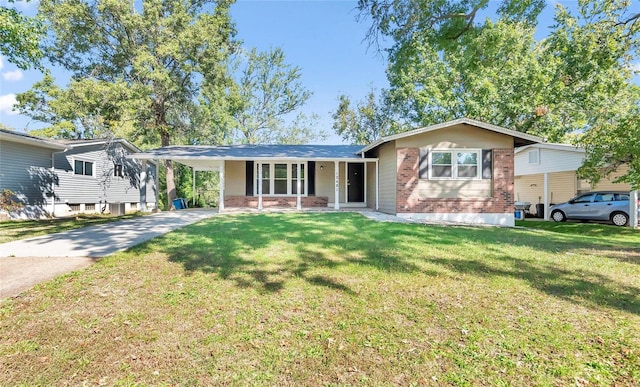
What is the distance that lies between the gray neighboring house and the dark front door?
35.4ft

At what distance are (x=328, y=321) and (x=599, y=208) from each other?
53.6 feet

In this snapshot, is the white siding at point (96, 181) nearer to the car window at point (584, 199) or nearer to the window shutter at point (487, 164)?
the window shutter at point (487, 164)

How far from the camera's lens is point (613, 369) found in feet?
7.93

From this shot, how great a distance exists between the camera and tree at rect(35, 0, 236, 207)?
17.8 m

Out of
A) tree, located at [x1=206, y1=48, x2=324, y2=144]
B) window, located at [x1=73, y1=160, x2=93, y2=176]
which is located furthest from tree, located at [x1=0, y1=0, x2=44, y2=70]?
tree, located at [x1=206, y1=48, x2=324, y2=144]

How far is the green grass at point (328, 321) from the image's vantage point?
240 centimetres

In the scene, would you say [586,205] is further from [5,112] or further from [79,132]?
[5,112]

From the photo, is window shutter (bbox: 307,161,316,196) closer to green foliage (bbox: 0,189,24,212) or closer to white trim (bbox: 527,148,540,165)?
green foliage (bbox: 0,189,24,212)

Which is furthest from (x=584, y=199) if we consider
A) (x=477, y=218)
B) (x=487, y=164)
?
(x=477, y=218)

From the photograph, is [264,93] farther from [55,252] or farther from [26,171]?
[55,252]

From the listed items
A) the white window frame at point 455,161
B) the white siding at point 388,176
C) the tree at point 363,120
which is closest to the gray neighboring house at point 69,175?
the white siding at point 388,176

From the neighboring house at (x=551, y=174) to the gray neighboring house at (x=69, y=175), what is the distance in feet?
69.0

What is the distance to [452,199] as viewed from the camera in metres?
11.9

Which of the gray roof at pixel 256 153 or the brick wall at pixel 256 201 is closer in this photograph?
the gray roof at pixel 256 153
